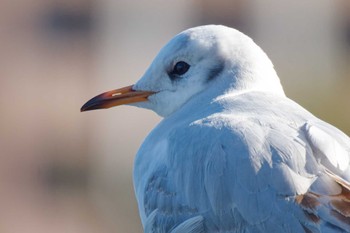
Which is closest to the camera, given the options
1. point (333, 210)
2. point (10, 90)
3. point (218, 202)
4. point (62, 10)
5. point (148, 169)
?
point (333, 210)

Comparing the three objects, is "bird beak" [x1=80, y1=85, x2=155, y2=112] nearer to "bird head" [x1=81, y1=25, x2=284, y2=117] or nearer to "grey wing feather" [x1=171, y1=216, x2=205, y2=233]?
"bird head" [x1=81, y1=25, x2=284, y2=117]

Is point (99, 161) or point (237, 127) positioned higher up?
point (237, 127)

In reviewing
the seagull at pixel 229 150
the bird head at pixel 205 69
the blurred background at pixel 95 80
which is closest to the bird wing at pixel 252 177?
the seagull at pixel 229 150

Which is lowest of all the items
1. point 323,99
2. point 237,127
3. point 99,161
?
point 99,161

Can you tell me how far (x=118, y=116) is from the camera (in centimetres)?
729

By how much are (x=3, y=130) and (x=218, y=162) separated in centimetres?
473

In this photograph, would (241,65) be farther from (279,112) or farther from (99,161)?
(99,161)

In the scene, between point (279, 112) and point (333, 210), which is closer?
point (333, 210)

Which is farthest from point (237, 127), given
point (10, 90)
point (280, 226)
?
point (10, 90)

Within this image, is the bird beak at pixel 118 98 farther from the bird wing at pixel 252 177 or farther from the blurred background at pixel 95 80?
the blurred background at pixel 95 80

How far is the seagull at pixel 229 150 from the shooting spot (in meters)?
2.54

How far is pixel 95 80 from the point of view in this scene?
7.70 metres

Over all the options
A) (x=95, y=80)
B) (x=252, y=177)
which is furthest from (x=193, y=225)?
(x=95, y=80)

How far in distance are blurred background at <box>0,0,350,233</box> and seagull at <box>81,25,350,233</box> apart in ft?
8.78
